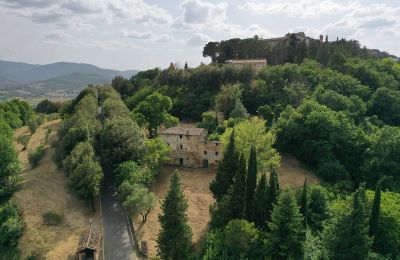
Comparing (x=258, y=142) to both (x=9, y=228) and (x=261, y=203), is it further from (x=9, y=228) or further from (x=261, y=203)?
(x=9, y=228)

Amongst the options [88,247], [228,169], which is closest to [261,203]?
[228,169]

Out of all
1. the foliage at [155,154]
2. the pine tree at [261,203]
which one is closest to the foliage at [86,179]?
the foliage at [155,154]

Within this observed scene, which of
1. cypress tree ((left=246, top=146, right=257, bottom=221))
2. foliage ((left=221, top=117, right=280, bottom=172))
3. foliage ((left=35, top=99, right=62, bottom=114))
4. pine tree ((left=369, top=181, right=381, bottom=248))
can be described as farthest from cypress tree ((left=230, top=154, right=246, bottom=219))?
foliage ((left=35, top=99, right=62, bottom=114))

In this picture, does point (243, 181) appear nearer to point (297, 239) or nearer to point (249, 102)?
point (297, 239)

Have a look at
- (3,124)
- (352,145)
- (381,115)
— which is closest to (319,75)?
(381,115)

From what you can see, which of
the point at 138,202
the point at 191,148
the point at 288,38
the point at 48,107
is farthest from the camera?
the point at 48,107

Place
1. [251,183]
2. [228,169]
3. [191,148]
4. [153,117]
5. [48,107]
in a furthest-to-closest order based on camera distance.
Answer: [48,107], [153,117], [191,148], [228,169], [251,183]

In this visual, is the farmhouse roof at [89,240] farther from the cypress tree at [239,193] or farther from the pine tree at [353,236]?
the pine tree at [353,236]

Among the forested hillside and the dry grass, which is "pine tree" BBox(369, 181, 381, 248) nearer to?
the forested hillside
